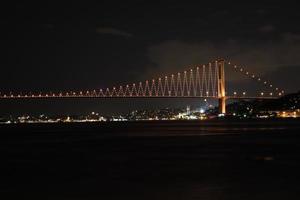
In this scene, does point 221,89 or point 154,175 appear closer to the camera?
point 154,175

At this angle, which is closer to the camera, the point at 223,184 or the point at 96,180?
the point at 223,184

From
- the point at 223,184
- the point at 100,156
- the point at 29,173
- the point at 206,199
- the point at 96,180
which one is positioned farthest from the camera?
the point at 100,156

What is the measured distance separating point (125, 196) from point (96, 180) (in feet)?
11.7

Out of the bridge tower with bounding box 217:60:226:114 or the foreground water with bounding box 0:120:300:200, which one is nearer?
the foreground water with bounding box 0:120:300:200

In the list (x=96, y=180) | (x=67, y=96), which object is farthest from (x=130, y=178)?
(x=67, y=96)

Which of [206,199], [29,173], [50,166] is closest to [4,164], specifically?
[50,166]

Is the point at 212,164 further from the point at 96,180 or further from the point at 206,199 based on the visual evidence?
the point at 206,199

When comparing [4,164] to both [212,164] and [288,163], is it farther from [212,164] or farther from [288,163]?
[288,163]

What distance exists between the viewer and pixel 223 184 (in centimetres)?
1881

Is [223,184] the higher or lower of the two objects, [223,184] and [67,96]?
the lower

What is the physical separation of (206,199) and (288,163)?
9.16 meters

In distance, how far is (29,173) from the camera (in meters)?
22.8

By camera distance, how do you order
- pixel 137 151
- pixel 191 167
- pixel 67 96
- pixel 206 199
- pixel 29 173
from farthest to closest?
pixel 67 96 < pixel 137 151 < pixel 191 167 < pixel 29 173 < pixel 206 199

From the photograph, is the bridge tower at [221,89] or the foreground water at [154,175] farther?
the bridge tower at [221,89]
